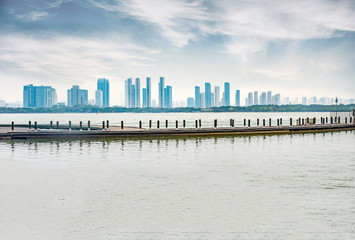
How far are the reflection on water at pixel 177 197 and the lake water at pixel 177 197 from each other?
4cm

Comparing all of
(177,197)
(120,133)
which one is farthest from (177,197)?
(120,133)

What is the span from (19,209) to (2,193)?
3716 millimetres

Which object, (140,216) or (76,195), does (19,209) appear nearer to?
(76,195)

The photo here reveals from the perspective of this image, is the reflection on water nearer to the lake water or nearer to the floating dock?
the lake water

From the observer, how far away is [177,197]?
17844mm

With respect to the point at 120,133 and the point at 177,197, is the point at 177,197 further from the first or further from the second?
the point at 120,133

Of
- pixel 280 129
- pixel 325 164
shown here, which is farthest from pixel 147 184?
pixel 280 129

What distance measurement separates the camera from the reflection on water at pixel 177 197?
520 inches

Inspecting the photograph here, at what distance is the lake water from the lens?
13.2m

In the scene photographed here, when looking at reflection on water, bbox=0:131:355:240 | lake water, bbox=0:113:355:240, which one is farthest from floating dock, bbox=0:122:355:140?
lake water, bbox=0:113:355:240

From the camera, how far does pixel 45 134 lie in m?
49.7

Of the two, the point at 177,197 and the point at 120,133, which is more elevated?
the point at 120,133

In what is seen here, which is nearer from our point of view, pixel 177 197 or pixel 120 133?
pixel 177 197

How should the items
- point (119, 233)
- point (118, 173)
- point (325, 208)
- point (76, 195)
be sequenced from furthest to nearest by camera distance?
point (118, 173), point (76, 195), point (325, 208), point (119, 233)
